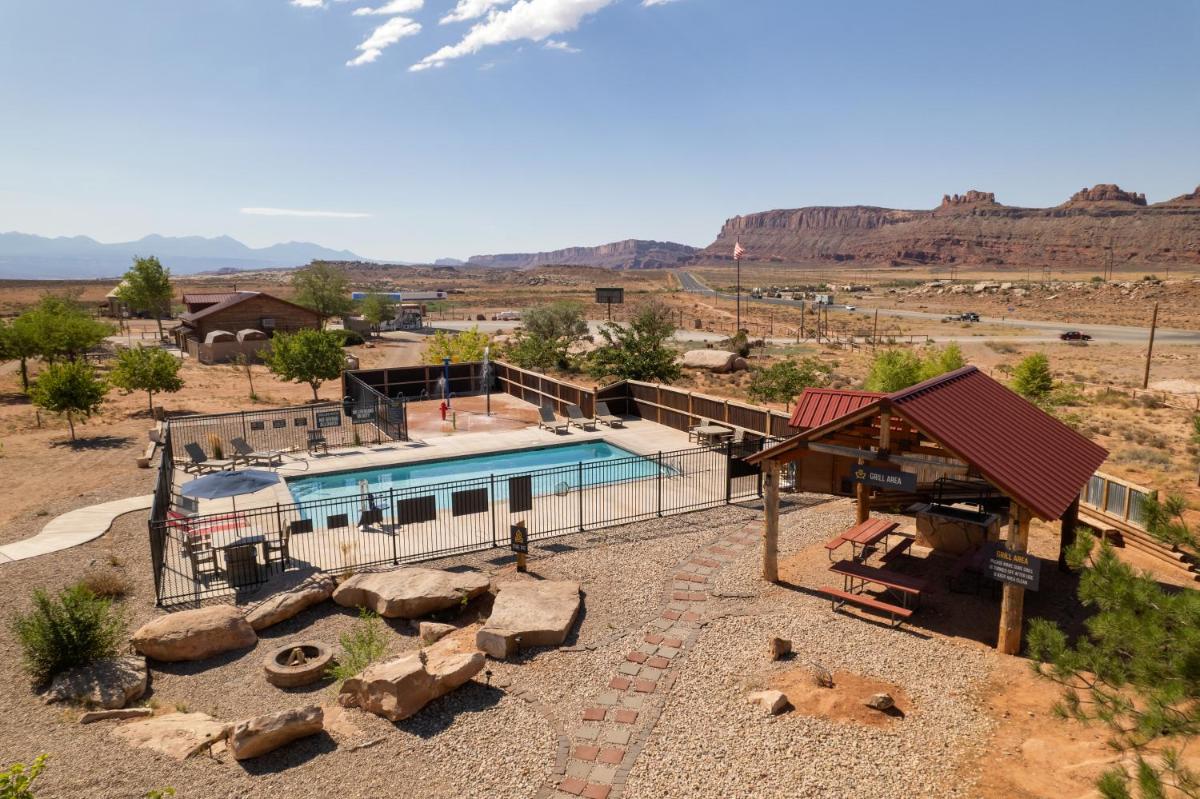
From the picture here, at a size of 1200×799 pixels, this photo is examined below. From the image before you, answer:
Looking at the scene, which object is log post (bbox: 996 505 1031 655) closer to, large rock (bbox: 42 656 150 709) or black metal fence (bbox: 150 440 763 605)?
black metal fence (bbox: 150 440 763 605)

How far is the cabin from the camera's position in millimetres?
49062

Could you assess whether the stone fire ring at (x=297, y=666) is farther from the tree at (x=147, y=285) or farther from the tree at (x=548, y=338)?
the tree at (x=147, y=285)

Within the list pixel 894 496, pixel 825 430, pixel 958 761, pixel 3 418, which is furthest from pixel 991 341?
pixel 3 418

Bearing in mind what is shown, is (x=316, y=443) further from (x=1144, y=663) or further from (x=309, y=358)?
(x=1144, y=663)

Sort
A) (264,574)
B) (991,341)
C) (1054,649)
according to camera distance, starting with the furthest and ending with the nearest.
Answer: (991,341), (264,574), (1054,649)

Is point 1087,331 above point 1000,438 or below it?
below

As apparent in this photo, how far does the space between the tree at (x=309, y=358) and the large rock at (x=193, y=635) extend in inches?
866

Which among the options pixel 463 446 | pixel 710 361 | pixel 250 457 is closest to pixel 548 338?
pixel 710 361

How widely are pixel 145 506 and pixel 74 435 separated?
1204 cm

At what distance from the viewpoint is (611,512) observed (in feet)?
60.7

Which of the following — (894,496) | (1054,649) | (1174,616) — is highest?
(1174,616)

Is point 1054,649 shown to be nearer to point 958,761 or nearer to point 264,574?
point 958,761

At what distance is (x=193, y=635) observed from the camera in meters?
11.4

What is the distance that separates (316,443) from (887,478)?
20354 millimetres
